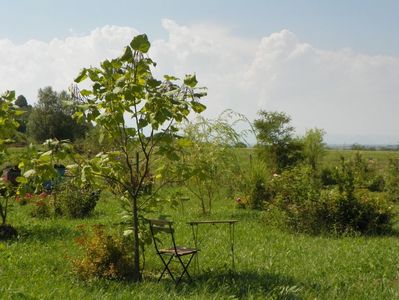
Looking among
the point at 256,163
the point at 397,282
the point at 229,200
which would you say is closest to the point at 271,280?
the point at 397,282

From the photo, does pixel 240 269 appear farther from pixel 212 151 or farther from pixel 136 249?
pixel 212 151

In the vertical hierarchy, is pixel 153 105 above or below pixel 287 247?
above

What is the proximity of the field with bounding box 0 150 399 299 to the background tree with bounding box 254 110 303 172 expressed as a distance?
1460 cm

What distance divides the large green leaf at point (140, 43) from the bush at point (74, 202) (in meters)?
8.50

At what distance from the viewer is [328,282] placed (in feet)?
22.7

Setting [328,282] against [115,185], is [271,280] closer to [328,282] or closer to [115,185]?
[328,282]

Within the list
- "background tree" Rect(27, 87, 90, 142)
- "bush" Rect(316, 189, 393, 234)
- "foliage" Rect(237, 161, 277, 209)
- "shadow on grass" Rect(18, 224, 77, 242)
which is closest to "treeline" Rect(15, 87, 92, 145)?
"background tree" Rect(27, 87, 90, 142)

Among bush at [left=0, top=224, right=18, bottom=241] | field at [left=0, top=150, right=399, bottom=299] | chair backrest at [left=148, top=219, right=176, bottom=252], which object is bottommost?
field at [left=0, top=150, right=399, bottom=299]

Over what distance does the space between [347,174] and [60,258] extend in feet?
24.7

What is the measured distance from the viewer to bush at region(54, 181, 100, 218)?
555 inches

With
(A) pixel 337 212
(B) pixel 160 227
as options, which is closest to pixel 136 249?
(B) pixel 160 227

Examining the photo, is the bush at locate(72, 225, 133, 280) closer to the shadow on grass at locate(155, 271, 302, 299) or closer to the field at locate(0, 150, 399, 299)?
the field at locate(0, 150, 399, 299)

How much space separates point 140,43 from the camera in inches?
244

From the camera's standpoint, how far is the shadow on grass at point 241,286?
20.4 feet
